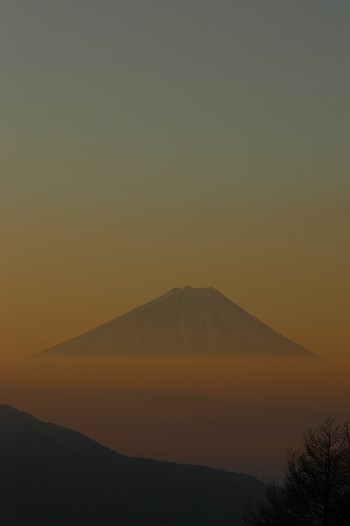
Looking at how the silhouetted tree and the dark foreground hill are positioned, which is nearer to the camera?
the silhouetted tree

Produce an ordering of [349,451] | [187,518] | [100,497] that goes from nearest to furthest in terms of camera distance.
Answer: [349,451], [187,518], [100,497]

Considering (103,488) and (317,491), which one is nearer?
(317,491)

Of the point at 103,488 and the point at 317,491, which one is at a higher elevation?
the point at 103,488

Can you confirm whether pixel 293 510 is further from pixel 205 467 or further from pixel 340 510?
pixel 205 467

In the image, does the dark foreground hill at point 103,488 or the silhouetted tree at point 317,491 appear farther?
the dark foreground hill at point 103,488

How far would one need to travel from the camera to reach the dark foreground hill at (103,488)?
530ft

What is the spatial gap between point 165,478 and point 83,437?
92.1 feet

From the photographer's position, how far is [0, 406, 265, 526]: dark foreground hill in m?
162

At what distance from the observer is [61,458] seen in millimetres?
184375

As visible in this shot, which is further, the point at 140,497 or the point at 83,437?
the point at 83,437

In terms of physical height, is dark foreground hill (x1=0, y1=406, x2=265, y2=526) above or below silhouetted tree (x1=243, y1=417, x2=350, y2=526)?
above

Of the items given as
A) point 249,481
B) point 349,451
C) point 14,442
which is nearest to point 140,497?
point 249,481

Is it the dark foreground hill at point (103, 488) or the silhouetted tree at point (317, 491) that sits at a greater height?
the dark foreground hill at point (103, 488)

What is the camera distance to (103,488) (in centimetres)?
17362
